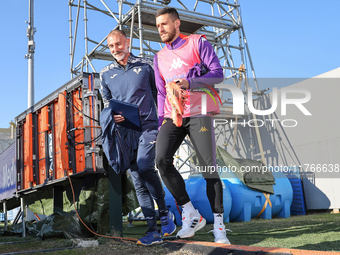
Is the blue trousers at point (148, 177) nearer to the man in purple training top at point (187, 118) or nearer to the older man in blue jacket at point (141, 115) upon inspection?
the older man in blue jacket at point (141, 115)

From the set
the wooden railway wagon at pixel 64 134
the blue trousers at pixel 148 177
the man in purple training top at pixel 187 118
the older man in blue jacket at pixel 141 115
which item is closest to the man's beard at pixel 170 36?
the man in purple training top at pixel 187 118

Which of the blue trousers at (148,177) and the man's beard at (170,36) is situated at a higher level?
the man's beard at (170,36)

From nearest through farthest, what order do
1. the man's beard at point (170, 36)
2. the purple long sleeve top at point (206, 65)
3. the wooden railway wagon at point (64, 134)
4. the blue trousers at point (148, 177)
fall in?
1. the purple long sleeve top at point (206, 65)
2. the man's beard at point (170, 36)
3. the blue trousers at point (148, 177)
4. the wooden railway wagon at point (64, 134)

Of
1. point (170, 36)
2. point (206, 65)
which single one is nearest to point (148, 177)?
point (206, 65)

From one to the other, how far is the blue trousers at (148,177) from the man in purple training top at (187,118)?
9.8 inches

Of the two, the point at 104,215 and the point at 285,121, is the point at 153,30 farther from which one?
the point at 104,215

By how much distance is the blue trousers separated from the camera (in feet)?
10.6

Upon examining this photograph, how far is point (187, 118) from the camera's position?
2.93 m

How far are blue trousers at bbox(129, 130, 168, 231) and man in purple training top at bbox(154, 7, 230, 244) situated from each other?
249 millimetres

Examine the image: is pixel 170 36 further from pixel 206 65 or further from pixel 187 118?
pixel 187 118

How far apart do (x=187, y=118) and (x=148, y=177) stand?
2.36 feet

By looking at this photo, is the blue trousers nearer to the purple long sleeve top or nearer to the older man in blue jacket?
the older man in blue jacket

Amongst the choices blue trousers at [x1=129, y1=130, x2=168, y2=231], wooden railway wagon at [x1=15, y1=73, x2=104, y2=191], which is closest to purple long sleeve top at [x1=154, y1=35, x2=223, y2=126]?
blue trousers at [x1=129, y1=130, x2=168, y2=231]

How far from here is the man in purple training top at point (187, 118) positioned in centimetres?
279
